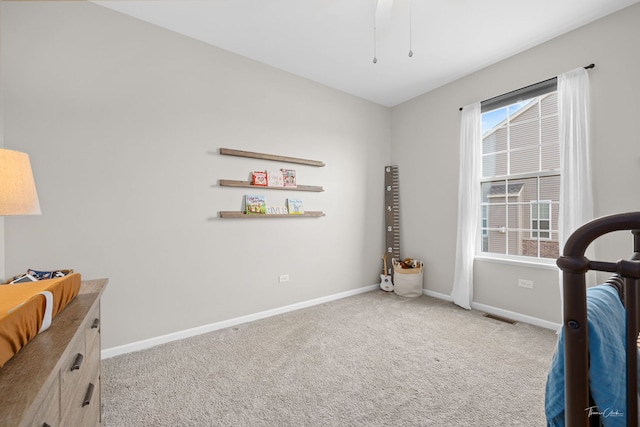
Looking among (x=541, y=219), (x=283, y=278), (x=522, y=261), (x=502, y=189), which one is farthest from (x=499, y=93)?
(x=283, y=278)

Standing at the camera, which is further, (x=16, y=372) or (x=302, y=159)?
(x=302, y=159)

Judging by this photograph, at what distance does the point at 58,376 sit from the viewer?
72 cm

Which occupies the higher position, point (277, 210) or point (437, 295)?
point (277, 210)

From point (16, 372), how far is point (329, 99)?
348 cm

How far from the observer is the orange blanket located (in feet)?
1.96

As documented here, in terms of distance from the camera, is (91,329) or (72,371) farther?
(91,329)

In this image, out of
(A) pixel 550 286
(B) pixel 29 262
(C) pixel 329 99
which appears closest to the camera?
(B) pixel 29 262

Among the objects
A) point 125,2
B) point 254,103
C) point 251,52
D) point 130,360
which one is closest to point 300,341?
point 130,360

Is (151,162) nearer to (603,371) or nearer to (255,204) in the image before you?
(255,204)

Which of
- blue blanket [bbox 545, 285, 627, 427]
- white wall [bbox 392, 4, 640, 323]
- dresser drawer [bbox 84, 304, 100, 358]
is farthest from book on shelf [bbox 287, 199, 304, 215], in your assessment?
blue blanket [bbox 545, 285, 627, 427]

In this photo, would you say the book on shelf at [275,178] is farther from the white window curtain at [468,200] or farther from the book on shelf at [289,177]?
the white window curtain at [468,200]

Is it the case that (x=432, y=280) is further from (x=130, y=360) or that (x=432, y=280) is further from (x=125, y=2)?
(x=125, y=2)

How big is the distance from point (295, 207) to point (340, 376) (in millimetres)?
1761

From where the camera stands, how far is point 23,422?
0.44 meters
